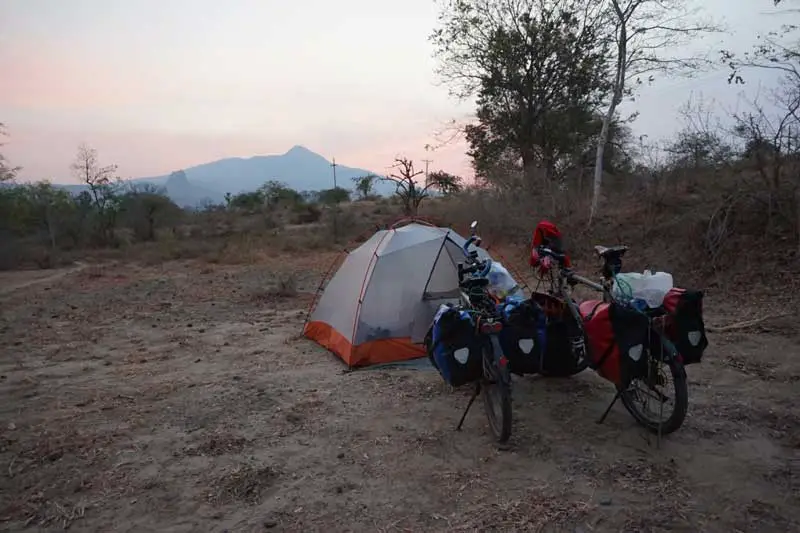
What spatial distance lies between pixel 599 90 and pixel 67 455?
1729 cm

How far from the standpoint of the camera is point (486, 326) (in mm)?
3529

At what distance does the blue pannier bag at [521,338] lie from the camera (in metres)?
3.64

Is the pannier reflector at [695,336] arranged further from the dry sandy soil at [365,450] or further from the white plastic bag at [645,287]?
the dry sandy soil at [365,450]

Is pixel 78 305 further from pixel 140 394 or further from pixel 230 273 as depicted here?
pixel 140 394

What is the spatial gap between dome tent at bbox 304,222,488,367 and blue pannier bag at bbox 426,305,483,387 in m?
1.99

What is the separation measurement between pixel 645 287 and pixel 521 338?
867mm

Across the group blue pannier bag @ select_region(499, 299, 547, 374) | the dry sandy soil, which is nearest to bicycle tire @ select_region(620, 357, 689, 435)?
the dry sandy soil

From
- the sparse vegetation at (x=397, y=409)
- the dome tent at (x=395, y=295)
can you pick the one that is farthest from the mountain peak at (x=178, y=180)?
the dome tent at (x=395, y=295)

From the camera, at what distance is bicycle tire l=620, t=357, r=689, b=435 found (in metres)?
3.25

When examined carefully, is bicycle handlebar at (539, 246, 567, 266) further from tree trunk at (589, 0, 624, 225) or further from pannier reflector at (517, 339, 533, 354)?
tree trunk at (589, 0, 624, 225)

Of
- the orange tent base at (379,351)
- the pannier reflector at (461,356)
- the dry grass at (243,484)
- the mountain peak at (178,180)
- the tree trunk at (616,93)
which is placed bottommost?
the dry grass at (243,484)

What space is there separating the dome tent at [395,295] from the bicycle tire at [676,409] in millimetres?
2472

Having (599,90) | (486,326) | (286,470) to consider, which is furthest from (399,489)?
(599,90)

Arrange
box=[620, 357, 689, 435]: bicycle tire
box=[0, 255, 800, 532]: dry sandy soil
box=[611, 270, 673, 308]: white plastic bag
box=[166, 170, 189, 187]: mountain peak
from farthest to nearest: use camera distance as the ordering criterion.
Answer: box=[166, 170, 189, 187]: mountain peak, box=[611, 270, 673, 308]: white plastic bag, box=[620, 357, 689, 435]: bicycle tire, box=[0, 255, 800, 532]: dry sandy soil
